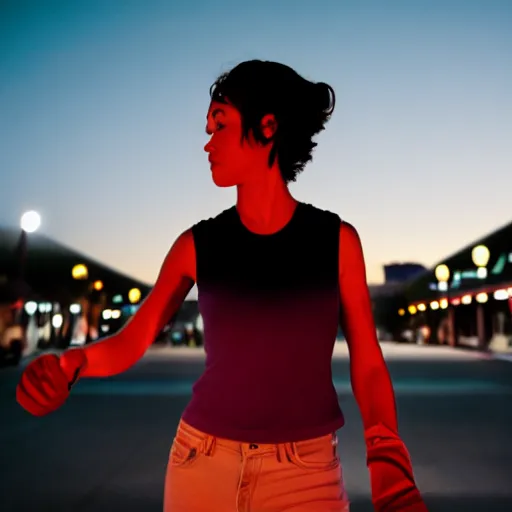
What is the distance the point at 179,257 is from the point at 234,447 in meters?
0.52

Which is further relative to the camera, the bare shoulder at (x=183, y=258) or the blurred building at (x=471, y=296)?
the blurred building at (x=471, y=296)

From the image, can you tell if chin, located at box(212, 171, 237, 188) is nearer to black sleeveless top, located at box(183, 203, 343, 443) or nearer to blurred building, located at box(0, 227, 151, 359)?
black sleeveless top, located at box(183, 203, 343, 443)

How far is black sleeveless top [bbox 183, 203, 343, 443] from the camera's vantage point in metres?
1.96

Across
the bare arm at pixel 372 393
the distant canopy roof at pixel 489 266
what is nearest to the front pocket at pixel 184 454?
the bare arm at pixel 372 393

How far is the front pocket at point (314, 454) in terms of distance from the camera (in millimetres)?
1946

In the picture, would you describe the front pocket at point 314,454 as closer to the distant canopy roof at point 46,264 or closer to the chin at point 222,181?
the chin at point 222,181

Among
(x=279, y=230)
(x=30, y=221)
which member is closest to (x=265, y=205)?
(x=279, y=230)

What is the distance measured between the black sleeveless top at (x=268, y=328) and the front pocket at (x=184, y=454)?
0.17 feet

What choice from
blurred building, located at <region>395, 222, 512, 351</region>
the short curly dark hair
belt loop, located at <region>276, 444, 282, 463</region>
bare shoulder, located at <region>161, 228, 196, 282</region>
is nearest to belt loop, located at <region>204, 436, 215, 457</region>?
belt loop, located at <region>276, 444, 282, 463</region>

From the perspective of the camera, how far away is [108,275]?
6194 centimetres

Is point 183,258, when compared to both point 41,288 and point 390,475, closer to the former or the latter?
point 390,475

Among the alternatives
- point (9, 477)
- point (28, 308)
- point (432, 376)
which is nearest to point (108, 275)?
point (28, 308)

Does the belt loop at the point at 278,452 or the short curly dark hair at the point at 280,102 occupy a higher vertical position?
the short curly dark hair at the point at 280,102

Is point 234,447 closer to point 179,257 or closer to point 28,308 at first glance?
point 179,257
